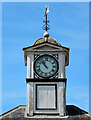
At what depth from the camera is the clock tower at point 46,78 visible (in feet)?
146

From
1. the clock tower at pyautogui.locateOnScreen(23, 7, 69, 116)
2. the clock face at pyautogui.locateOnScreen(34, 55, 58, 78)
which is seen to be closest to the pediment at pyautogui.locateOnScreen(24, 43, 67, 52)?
the clock tower at pyautogui.locateOnScreen(23, 7, 69, 116)

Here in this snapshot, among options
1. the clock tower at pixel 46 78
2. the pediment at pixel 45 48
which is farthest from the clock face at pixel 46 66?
the pediment at pixel 45 48

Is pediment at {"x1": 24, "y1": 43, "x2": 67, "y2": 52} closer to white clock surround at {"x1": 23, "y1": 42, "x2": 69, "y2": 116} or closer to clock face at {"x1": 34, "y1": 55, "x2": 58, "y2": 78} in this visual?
white clock surround at {"x1": 23, "y1": 42, "x2": 69, "y2": 116}

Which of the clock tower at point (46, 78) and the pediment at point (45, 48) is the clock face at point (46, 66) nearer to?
the clock tower at point (46, 78)

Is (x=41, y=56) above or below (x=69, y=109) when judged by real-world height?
above

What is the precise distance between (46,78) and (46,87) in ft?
2.33

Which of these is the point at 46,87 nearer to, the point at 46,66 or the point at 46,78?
the point at 46,78

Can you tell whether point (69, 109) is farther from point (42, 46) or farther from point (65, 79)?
point (42, 46)

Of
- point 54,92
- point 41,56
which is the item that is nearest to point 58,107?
point 54,92

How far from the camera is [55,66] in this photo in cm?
4556

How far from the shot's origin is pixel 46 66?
4553cm

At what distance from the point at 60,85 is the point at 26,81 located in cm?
267

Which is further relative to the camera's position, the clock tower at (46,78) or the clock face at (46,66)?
the clock face at (46,66)

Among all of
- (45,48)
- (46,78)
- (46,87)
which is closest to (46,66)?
(46,78)
